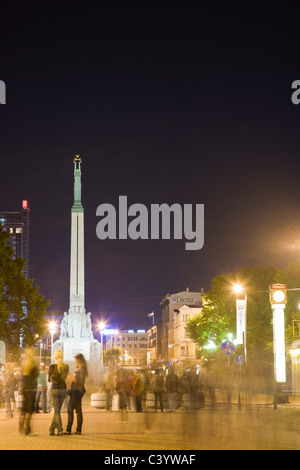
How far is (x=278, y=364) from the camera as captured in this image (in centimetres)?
3619

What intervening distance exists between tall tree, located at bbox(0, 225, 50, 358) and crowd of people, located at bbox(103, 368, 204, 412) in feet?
58.2

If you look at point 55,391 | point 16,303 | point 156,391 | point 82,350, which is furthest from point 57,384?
point 82,350

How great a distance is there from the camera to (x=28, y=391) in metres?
17.8

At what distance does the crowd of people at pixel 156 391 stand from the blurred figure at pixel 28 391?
661cm

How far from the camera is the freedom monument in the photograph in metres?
81.6

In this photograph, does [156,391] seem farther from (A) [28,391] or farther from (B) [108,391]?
(A) [28,391]

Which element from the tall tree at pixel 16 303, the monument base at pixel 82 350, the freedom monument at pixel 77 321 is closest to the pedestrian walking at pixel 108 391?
the tall tree at pixel 16 303

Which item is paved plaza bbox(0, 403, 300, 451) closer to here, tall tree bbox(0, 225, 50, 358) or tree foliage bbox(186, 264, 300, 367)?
tall tree bbox(0, 225, 50, 358)

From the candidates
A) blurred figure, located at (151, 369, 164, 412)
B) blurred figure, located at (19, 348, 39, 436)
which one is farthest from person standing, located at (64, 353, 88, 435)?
blurred figure, located at (151, 369, 164, 412)

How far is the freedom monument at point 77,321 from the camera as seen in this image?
8156cm

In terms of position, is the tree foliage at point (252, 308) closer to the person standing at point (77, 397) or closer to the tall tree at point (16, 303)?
the tall tree at point (16, 303)

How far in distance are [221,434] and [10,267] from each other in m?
34.3
